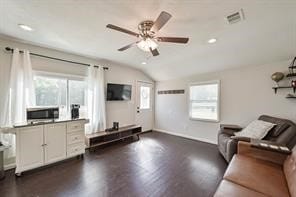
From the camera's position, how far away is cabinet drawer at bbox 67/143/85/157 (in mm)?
3147

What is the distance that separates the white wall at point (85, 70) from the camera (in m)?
2.84

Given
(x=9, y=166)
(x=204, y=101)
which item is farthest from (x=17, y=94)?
(x=204, y=101)

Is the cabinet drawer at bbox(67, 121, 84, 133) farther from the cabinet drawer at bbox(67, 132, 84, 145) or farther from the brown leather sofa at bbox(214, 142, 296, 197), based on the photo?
the brown leather sofa at bbox(214, 142, 296, 197)

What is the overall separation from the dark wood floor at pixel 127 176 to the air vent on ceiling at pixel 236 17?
2568 mm

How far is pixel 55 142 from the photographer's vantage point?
2936mm

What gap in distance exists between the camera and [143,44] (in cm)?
219

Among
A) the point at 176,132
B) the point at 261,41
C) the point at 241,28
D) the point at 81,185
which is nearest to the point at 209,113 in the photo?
the point at 176,132

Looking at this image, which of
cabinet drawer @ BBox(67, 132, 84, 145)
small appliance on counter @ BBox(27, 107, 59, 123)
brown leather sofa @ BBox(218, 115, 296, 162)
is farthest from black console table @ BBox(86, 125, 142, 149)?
brown leather sofa @ BBox(218, 115, 296, 162)

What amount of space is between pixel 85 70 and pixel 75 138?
186 cm

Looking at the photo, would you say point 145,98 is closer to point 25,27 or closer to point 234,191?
point 25,27

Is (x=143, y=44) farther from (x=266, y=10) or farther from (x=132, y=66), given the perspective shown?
(x=132, y=66)

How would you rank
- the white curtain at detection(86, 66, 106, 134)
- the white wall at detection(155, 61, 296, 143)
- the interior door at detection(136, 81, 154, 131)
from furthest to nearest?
the interior door at detection(136, 81, 154, 131) → the white curtain at detection(86, 66, 106, 134) → the white wall at detection(155, 61, 296, 143)

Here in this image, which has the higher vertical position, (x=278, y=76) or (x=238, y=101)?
(x=278, y=76)

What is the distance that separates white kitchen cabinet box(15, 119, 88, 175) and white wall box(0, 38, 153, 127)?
1123mm
